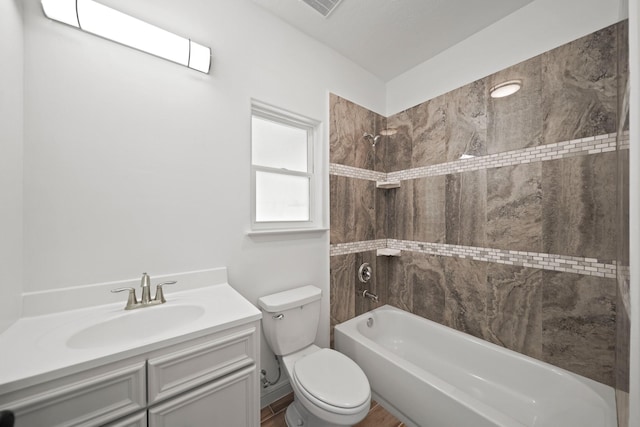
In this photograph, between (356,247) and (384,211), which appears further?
(384,211)

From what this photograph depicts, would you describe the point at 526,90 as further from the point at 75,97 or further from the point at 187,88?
the point at 75,97

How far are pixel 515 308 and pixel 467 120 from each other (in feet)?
4.64

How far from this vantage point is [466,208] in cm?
175

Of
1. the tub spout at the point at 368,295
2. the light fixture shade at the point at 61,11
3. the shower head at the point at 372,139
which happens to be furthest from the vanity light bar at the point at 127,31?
the tub spout at the point at 368,295

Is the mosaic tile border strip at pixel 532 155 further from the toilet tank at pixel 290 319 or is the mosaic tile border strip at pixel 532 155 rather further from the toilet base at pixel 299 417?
the toilet base at pixel 299 417

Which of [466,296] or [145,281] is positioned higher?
[145,281]

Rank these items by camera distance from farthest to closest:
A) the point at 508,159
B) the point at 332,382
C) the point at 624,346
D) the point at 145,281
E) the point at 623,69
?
the point at 508,159 < the point at 332,382 < the point at 145,281 < the point at 623,69 < the point at 624,346

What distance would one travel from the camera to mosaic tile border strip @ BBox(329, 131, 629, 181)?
1.22 meters

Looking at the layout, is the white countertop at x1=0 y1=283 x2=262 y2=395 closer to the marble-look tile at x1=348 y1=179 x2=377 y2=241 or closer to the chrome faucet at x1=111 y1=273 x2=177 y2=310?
the chrome faucet at x1=111 y1=273 x2=177 y2=310

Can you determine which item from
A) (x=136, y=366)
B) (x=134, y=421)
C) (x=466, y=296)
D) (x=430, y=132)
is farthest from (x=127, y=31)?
(x=466, y=296)

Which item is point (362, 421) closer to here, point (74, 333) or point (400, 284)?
point (400, 284)

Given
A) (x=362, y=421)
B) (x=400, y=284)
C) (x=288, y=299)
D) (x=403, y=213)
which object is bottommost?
(x=362, y=421)

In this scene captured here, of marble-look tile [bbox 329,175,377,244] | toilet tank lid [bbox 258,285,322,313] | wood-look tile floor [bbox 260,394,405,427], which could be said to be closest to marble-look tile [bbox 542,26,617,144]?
marble-look tile [bbox 329,175,377,244]

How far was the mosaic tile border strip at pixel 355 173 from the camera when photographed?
1.88m
